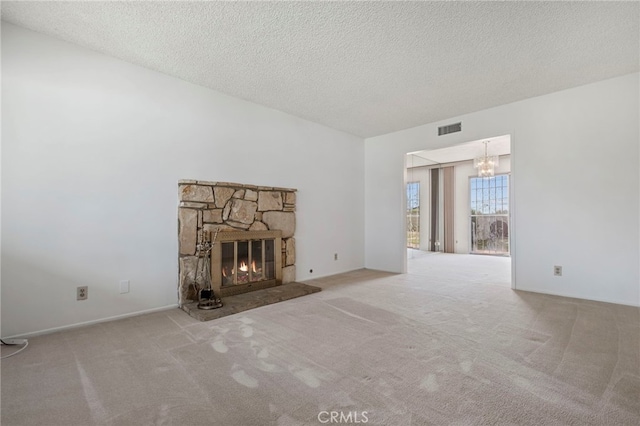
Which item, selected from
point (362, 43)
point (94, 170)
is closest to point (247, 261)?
point (94, 170)

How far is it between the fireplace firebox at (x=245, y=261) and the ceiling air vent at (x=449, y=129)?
3123 mm

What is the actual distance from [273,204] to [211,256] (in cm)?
115

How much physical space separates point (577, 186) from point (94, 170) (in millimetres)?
5430

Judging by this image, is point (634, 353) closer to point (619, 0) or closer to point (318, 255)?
point (619, 0)

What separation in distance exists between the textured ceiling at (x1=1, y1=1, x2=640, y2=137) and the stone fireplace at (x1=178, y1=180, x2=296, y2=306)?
52.5 inches

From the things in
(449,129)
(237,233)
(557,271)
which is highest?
(449,129)

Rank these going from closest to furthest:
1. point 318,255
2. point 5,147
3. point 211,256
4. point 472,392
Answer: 1. point 472,392
2. point 5,147
3. point 211,256
4. point 318,255

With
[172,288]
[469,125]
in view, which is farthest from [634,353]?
[172,288]

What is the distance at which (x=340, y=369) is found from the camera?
1888mm

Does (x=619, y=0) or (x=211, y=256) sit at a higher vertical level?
(x=619, y=0)

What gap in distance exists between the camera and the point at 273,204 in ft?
13.6

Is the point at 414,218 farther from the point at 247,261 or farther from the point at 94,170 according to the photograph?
the point at 94,170

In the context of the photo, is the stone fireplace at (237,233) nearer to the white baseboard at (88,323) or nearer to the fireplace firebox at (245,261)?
the fireplace firebox at (245,261)

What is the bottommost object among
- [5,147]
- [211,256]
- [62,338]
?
[62,338]
